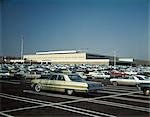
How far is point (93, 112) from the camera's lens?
1081 cm

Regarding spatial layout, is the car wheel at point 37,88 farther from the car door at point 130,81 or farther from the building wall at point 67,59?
the building wall at point 67,59

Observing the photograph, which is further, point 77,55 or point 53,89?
point 77,55

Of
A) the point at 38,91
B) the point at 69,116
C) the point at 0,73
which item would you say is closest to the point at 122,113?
the point at 69,116

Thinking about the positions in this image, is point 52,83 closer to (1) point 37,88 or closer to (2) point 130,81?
(1) point 37,88

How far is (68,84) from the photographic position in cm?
1642

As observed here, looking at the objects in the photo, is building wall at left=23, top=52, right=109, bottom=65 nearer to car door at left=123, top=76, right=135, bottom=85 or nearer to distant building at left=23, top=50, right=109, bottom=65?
distant building at left=23, top=50, right=109, bottom=65

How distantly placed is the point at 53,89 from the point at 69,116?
737cm

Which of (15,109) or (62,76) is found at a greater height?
(62,76)

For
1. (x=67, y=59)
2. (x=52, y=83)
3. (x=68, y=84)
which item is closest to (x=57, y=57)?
(x=67, y=59)

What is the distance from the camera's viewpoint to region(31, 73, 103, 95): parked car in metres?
15.6

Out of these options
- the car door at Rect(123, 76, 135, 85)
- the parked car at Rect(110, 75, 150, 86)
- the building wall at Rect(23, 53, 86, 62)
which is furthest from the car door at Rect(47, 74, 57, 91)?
the building wall at Rect(23, 53, 86, 62)

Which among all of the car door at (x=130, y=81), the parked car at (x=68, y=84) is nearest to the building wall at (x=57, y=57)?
the car door at (x=130, y=81)

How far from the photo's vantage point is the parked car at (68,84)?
15.6 meters

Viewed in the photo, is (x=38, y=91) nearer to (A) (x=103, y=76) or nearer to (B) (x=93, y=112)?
(B) (x=93, y=112)
